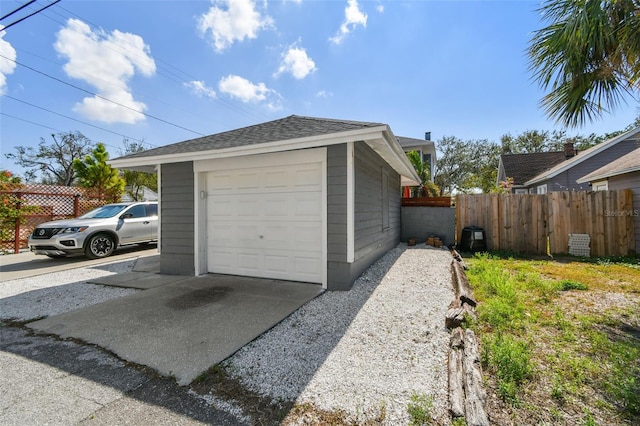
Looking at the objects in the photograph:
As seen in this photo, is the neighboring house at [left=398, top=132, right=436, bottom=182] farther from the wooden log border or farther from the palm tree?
the wooden log border

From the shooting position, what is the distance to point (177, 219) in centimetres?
585

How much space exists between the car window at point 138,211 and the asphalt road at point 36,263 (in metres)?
1.27

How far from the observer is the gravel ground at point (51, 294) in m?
3.87

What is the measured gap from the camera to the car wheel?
7438 millimetres

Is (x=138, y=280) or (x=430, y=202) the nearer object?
(x=138, y=280)

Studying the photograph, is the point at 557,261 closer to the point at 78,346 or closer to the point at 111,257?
the point at 78,346

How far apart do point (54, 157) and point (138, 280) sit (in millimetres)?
33270

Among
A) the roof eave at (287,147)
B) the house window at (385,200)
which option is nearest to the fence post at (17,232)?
the roof eave at (287,147)

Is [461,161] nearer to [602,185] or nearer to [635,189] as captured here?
[602,185]

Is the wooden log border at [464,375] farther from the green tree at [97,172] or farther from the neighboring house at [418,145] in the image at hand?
the green tree at [97,172]

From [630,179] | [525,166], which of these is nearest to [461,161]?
[525,166]

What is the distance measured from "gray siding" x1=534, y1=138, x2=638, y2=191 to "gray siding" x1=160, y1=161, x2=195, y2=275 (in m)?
17.3

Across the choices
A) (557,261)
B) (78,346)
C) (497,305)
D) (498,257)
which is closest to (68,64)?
(78,346)

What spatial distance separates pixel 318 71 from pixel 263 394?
11006mm
